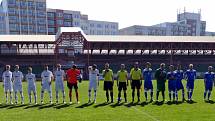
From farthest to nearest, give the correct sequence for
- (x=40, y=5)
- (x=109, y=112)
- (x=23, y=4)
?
(x=40, y=5)
(x=23, y=4)
(x=109, y=112)

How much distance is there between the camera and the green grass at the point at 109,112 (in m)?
11.7

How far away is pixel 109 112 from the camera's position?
12.8 m

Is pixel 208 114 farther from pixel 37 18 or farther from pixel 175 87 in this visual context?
pixel 37 18

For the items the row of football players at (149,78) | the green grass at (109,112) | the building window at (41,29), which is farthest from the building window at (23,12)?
the row of football players at (149,78)

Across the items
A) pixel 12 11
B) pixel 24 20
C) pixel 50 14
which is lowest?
pixel 24 20

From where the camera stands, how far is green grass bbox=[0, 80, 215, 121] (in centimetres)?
1167

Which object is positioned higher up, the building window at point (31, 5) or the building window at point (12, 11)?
the building window at point (31, 5)

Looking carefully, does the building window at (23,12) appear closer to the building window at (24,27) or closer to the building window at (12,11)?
the building window at (12,11)

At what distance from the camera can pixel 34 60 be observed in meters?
54.8

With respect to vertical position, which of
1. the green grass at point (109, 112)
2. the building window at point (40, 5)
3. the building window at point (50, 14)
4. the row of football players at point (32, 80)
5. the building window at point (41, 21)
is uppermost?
the building window at point (40, 5)

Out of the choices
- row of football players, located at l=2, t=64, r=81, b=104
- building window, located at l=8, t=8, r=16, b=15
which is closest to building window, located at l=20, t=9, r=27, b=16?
building window, located at l=8, t=8, r=16, b=15

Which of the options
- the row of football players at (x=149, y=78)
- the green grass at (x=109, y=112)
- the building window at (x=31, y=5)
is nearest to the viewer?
the green grass at (x=109, y=112)

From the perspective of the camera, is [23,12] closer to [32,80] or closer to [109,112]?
[32,80]

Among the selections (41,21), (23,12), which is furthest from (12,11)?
(41,21)
